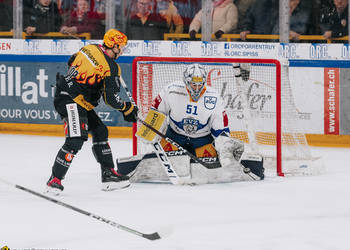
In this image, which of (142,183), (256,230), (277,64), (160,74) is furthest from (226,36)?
(256,230)

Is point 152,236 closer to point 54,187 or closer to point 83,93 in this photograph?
point 54,187

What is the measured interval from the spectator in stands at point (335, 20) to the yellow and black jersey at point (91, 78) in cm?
325

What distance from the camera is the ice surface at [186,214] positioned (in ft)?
12.7

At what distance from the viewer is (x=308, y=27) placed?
25.6ft

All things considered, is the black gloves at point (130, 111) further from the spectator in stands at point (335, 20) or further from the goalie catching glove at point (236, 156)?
the spectator in stands at point (335, 20)

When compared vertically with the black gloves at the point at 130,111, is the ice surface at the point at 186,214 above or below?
below

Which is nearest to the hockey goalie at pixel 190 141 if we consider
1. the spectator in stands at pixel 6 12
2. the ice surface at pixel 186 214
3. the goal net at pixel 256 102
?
the ice surface at pixel 186 214

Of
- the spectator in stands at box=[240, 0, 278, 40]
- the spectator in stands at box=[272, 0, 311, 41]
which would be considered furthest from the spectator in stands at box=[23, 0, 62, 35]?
the spectator in stands at box=[272, 0, 311, 41]

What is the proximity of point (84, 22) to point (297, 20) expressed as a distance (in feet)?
8.25

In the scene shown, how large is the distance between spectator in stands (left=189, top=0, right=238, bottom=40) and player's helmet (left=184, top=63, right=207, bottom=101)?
2.60 meters

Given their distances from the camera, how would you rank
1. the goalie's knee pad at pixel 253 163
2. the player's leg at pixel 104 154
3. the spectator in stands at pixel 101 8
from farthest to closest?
the spectator in stands at pixel 101 8, the goalie's knee pad at pixel 253 163, the player's leg at pixel 104 154

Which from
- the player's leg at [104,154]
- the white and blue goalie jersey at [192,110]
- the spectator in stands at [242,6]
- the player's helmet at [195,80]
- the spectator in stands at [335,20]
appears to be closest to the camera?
the player's leg at [104,154]

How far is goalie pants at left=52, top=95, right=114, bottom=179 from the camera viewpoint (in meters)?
5.19

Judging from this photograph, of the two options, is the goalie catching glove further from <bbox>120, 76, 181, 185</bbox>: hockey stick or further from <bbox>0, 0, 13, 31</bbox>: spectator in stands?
<bbox>0, 0, 13, 31</bbox>: spectator in stands
